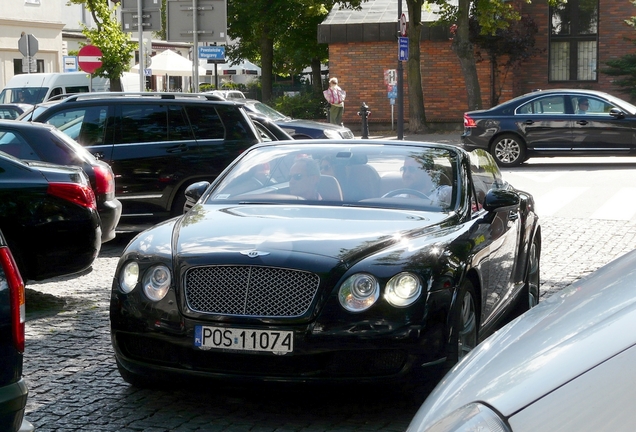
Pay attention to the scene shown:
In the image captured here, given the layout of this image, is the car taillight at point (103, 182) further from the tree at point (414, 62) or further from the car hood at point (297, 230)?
the tree at point (414, 62)

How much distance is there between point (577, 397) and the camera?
1.82 meters

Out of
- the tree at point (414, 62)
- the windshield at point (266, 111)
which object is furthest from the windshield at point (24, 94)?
the tree at point (414, 62)

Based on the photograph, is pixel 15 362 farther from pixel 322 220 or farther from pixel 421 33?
pixel 421 33

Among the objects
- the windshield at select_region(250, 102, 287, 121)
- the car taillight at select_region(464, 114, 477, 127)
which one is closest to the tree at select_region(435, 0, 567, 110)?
the windshield at select_region(250, 102, 287, 121)

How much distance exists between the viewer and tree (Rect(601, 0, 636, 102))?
34428mm

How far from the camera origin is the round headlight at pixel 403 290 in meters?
5.07

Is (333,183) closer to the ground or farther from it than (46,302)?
farther from it

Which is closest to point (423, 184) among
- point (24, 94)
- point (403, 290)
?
point (403, 290)

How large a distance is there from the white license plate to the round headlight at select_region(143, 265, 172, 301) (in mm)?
290

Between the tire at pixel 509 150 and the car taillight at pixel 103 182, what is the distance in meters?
12.9

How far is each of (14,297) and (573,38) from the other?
35.6 m

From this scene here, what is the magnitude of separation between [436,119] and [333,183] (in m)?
30.3

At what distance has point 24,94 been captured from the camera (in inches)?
1273

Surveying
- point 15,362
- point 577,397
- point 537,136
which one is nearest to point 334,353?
point 15,362
